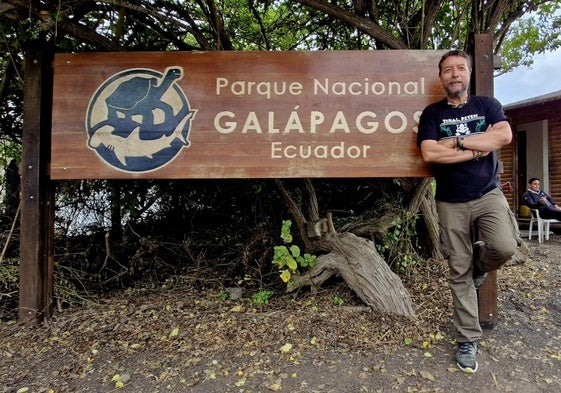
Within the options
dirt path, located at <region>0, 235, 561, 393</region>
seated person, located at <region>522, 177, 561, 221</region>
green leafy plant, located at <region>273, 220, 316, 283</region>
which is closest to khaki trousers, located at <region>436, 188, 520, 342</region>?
dirt path, located at <region>0, 235, 561, 393</region>

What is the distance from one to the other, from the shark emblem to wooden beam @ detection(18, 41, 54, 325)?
481 mm

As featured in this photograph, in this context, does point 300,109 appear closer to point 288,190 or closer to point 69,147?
point 288,190

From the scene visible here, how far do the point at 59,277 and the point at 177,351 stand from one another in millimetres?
1699

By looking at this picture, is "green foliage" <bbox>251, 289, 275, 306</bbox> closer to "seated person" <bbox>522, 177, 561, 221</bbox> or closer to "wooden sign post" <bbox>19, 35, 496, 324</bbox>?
"wooden sign post" <bbox>19, 35, 496, 324</bbox>

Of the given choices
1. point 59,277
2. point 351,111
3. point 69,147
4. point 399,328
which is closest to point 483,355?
point 399,328

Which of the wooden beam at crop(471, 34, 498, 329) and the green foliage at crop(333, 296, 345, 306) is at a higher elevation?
the wooden beam at crop(471, 34, 498, 329)

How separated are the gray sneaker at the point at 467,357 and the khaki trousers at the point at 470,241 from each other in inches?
1.5

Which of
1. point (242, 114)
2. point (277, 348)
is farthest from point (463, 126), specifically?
point (277, 348)

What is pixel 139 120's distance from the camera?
3.02m

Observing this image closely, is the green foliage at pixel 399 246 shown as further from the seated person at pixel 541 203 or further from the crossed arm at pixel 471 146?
the seated person at pixel 541 203

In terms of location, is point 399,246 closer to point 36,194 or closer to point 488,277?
point 488,277

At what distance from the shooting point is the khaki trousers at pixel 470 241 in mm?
2561

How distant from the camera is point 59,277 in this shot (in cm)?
370

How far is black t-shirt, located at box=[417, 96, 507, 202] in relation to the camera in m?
2.59
